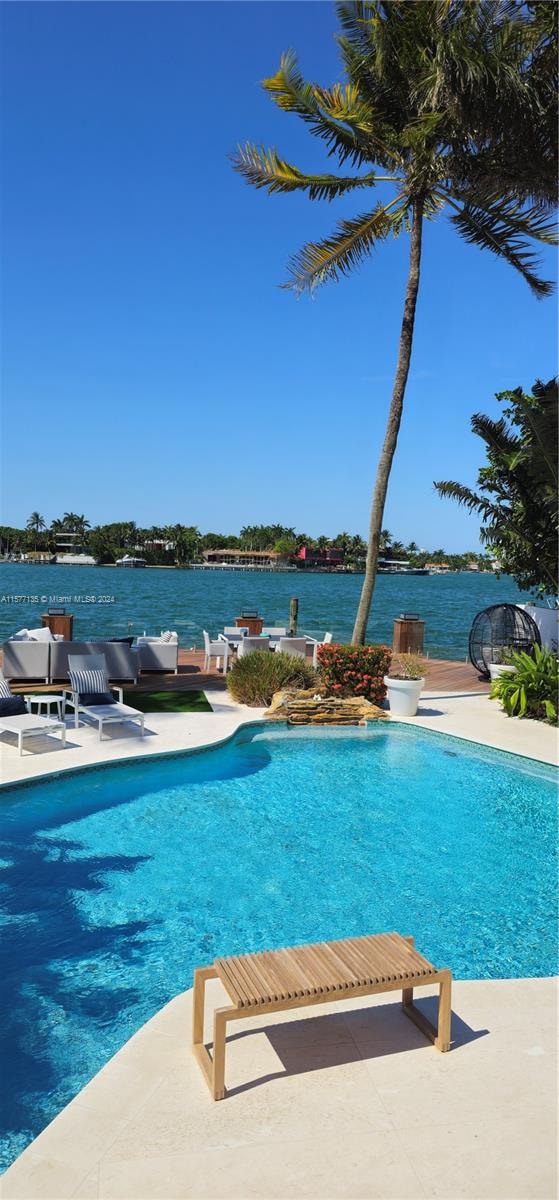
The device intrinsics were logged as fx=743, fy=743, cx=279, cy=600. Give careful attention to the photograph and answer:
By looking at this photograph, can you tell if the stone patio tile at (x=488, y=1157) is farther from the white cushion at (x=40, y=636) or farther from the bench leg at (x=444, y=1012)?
the white cushion at (x=40, y=636)

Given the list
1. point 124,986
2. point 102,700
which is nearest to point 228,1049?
point 124,986

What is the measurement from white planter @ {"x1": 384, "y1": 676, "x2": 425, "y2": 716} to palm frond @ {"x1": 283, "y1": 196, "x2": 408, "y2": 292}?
24.4ft

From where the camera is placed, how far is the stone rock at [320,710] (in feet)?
40.3

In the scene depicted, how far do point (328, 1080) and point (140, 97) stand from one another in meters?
16.2

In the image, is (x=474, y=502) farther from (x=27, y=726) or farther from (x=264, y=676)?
(x=27, y=726)

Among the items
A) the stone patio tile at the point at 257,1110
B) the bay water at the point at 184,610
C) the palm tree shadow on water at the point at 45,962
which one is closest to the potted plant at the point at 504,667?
the bay water at the point at 184,610

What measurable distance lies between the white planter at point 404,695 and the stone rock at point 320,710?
0.85 ft

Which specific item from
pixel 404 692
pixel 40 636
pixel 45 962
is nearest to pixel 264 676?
pixel 404 692

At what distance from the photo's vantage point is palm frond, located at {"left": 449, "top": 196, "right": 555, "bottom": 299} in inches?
535

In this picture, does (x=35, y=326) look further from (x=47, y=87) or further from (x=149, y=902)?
(x=149, y=902)

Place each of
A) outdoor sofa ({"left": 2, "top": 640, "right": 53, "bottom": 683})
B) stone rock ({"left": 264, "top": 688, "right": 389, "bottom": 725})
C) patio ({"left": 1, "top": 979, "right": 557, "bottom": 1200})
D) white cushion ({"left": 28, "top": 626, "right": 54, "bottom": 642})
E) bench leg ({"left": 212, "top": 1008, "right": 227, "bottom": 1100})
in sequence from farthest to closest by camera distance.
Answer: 1. white cushion ({"left": 28, "top": 626, "right": 54, "bottom": 642})
2. outdoor sofa ({"left": 2, "top": 640, "right": 53, "bottom": 683})
3. stone rock ({"left": 264, "top": 688, "right": 389, "bottom": 725})
4. bench leg ({"left": 212, "top": 1008, "right": 227, "bottom": 1100})
5. patio ({"left": 1, "top": 979, "right": 557, "bottom": 1200})

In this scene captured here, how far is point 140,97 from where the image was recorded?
14.2m

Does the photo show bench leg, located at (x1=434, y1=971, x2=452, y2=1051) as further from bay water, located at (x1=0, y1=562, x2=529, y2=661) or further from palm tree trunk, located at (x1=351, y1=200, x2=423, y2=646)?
bay water, located at (x1=0, y1=562, x2=529, y2=661)

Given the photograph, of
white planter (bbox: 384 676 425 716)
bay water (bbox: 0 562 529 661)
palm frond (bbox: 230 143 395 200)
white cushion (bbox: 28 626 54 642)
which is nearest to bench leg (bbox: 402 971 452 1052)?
white planter (bbox: 384 676 425 716)
